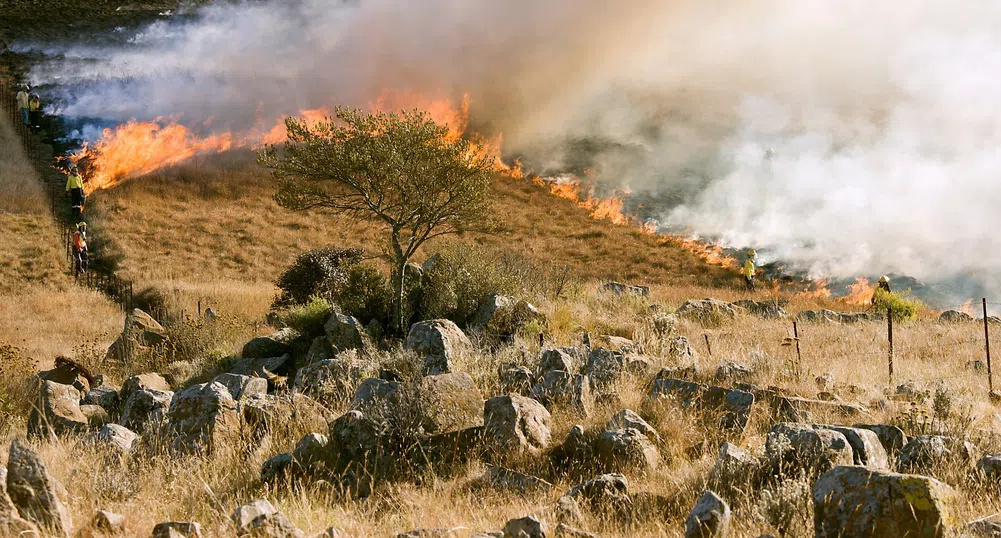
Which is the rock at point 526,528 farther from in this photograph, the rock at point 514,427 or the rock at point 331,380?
the rock at point 331,380

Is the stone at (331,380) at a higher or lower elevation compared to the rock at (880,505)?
lower

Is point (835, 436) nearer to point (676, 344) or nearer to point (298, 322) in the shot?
point (676, 344)

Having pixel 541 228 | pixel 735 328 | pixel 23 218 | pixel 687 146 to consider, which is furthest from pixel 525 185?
pixel 735 328

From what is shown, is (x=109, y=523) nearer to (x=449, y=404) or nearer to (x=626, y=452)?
(x=449, y=404)

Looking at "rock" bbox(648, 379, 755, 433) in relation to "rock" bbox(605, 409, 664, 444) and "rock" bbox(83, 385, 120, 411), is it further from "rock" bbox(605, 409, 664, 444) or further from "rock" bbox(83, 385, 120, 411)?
"rock" bbox(83, 385, 120, 411)

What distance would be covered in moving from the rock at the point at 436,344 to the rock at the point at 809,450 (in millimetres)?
6434

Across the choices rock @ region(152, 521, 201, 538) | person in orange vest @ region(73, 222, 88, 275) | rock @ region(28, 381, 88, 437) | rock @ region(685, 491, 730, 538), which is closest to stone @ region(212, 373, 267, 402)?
rock @ region(28, 381, 88, 437)

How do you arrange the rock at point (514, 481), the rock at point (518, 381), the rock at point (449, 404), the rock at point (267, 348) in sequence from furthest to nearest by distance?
the rock at point (267, 348) → the rock at point (518, 381) → the rock at point (449, 404) → the rock at point (514, 481)

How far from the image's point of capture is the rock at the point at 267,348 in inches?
688

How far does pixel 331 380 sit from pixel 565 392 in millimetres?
4029

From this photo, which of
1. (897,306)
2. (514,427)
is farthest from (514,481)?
(897,306)

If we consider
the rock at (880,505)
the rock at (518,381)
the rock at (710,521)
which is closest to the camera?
the rock at (880,505)

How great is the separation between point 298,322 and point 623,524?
12.7 m

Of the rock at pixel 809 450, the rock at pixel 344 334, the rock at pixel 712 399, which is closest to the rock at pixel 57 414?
the rock at pixel 344 334
